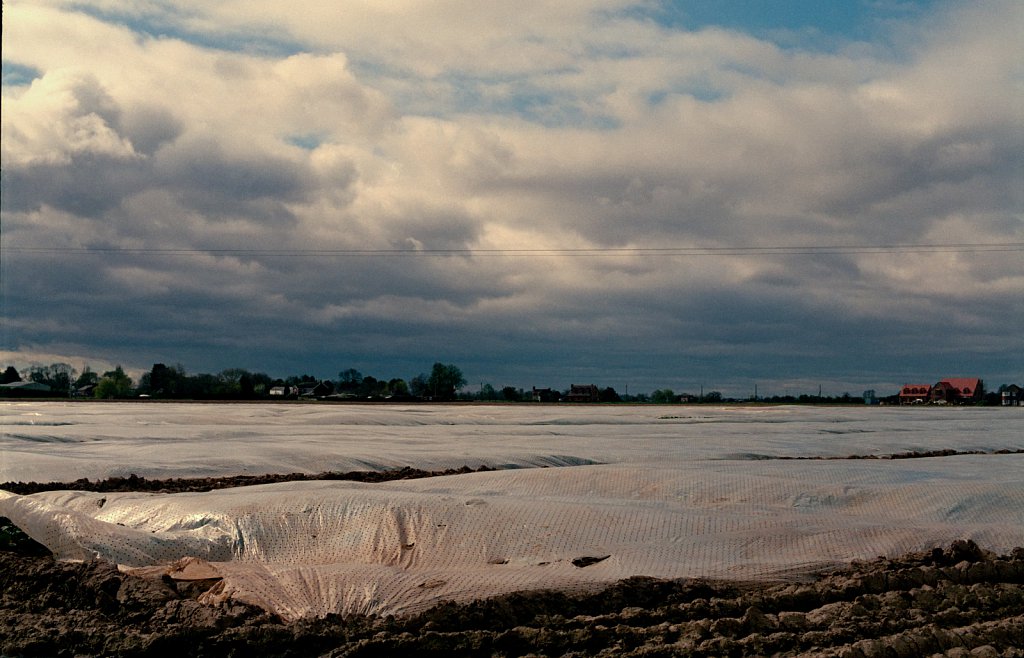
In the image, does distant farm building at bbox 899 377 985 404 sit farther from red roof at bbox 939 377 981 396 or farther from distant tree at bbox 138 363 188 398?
distant tree at bbox 138 363 188 398

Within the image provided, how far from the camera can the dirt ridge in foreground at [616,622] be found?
11.3 feet

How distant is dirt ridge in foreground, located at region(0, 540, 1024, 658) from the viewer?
345 centimetres

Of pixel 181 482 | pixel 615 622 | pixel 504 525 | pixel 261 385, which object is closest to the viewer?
pixel 615 622

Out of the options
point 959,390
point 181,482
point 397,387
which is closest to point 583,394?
point 397,387

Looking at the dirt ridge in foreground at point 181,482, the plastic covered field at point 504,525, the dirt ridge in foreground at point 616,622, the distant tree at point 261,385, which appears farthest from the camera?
the distant tree at point 261,385

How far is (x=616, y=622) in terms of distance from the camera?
3688 mm

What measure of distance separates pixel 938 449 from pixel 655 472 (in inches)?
311

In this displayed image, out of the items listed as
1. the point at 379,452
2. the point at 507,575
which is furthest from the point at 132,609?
the point at 379,452

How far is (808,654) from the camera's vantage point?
3342 mm

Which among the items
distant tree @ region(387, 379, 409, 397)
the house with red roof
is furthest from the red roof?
distant tree @ region(387, 379, 409, 397)

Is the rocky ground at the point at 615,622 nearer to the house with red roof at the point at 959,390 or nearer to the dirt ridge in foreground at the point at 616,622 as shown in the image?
the dirt ridge in foreground at the point at 616,622

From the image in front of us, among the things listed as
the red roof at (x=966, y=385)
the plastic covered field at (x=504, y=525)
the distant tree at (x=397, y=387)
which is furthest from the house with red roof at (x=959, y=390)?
the plastic covered field at (x=504, y=525)

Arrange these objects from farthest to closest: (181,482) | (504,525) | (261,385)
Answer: (261,385) < (181,482) < (504,525)

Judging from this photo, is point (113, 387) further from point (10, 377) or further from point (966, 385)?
point (966, 385)
